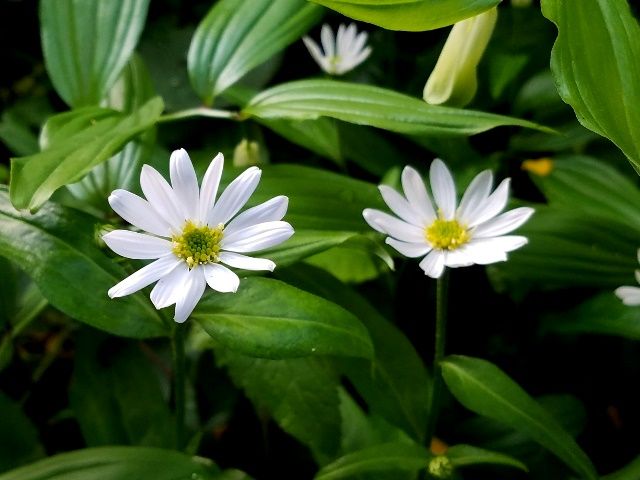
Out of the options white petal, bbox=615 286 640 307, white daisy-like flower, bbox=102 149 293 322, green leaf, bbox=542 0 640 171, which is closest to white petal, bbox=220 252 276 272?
white daisy-like flower, bbox=102 149 293 322

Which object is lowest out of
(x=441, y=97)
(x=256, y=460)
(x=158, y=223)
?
(x=256, y=460)

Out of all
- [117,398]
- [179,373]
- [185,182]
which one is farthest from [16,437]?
[185,182]

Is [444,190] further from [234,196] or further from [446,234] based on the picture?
[234,196]

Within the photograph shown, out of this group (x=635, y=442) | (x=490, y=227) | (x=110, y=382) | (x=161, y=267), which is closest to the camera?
(x=161, y=267)

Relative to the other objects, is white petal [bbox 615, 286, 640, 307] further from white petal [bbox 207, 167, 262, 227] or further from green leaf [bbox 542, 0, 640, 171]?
white petal [bbox 207, 167, 262, 227]

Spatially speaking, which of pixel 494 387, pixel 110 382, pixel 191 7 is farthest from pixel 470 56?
pixel 191 7

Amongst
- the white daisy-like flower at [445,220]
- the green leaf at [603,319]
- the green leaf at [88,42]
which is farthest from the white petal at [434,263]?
the green leaf at [88,42]

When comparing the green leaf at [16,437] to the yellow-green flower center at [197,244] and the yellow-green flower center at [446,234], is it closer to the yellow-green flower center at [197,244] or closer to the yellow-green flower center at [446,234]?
the yellow-green flower center at [197,244]

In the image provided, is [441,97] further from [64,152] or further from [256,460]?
[256,460]
